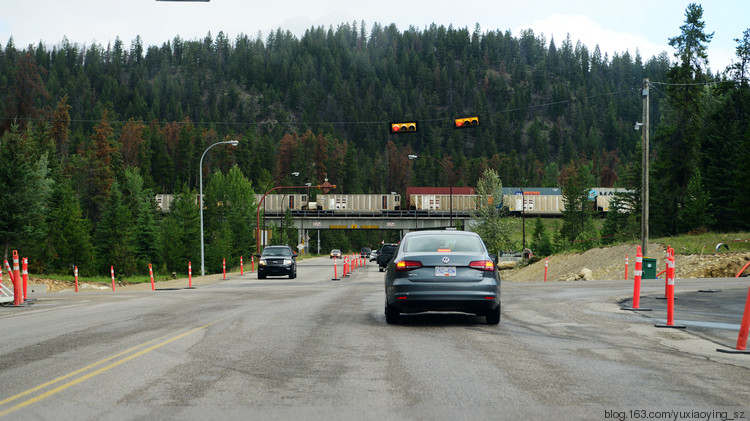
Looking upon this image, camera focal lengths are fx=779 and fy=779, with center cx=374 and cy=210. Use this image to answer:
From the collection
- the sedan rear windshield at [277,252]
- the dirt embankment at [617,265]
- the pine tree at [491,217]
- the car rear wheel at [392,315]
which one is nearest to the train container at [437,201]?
the pine tree at [491,217]

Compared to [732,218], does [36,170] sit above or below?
above

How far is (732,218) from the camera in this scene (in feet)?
212

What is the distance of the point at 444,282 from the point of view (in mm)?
13031

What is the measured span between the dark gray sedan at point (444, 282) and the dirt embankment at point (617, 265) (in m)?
24.5

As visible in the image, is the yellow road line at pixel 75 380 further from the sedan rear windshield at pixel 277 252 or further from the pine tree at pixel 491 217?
the pine tree at pixel 491 217

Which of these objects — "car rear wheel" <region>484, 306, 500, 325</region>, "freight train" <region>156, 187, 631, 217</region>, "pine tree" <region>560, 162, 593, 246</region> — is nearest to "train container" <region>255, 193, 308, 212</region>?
"freight train" <region>156, 187, 631, 217</region>

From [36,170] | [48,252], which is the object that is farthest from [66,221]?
[36,170]

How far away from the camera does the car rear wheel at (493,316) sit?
13.3m

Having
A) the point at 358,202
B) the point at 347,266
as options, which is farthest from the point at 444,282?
the point at 358,202

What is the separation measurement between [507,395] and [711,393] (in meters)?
1.88

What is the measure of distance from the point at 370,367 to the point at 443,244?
517 cm

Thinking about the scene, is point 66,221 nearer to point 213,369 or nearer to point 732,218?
point 732,218

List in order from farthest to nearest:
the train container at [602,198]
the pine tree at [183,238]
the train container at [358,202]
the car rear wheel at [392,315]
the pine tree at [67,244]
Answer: the train container at [602,198] → the train container at [358,202] → the pine tree at [183,238] → the pine tree at [67,244] → the car rear wheel at [392,315]

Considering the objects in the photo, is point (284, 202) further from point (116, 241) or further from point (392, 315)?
point (392, 315)
